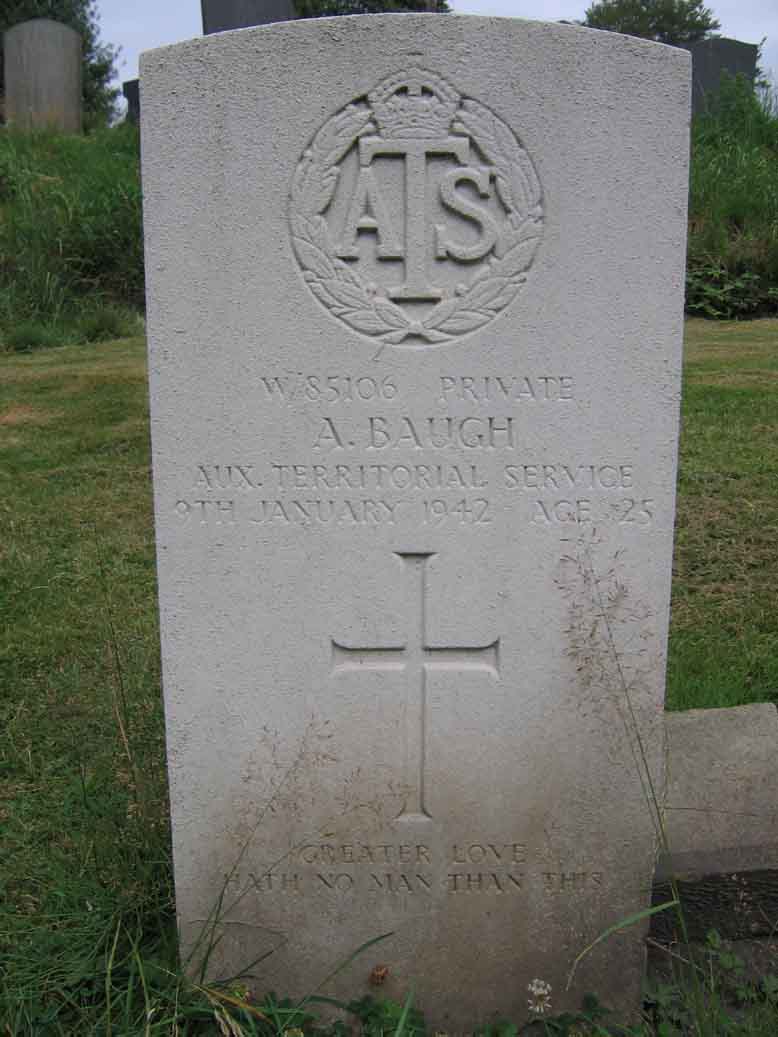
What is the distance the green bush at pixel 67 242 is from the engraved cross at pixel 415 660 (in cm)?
821

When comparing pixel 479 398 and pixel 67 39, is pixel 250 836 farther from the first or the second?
pixel 67 39

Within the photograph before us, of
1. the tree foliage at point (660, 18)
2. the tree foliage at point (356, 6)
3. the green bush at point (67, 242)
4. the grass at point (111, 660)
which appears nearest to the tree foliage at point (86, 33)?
the tree foliage at point (356, 6)

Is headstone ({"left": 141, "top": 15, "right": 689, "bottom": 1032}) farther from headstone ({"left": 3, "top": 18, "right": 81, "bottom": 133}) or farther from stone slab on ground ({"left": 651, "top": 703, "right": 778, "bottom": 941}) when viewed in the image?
headstone ({"left": 3, "top": 18, "right": 81, "bottom": 133})

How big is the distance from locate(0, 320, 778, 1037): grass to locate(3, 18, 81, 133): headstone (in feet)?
27.4

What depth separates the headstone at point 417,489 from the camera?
2.28 m

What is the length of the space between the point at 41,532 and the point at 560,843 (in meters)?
3.55

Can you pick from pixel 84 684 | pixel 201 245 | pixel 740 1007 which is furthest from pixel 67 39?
pixel 740 1007

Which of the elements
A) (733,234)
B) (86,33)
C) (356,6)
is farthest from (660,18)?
(733,234)

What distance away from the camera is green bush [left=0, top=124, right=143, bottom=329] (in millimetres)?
10180

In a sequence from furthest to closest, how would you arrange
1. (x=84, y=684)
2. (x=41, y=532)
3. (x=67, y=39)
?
(x=67, y=39) → (x=41, y=532) → (x=84, y=684)

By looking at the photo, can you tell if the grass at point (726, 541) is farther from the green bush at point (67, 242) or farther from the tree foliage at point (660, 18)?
the tree foliage at point (660, 18)

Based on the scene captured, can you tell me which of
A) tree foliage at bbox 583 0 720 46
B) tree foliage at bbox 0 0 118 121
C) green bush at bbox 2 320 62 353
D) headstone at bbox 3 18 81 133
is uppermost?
tree foliage at bbox 583 0 720 46

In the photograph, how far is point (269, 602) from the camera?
2.52m

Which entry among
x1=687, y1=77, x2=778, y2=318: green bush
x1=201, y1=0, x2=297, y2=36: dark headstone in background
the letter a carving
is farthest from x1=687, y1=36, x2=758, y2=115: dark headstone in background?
the letter a carving
